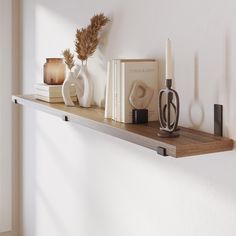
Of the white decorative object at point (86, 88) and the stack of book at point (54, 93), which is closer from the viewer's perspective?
the white decorative object at point (86, 88)

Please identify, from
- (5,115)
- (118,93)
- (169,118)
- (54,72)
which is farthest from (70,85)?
(5,115)

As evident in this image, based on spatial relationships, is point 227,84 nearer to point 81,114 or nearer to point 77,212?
point 81,114

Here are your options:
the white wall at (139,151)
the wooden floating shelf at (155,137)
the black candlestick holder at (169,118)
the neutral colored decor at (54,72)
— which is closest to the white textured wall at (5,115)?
the white wall at (139,151)

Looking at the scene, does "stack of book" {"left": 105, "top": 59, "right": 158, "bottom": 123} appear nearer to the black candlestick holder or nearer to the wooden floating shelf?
the wooden floating shelf

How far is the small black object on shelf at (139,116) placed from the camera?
1.39 m

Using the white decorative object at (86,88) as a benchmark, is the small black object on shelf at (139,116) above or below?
below

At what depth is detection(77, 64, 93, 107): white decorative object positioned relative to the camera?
1.77 metres

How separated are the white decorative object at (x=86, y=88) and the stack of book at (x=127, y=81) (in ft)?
0.99

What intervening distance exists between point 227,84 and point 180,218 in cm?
48

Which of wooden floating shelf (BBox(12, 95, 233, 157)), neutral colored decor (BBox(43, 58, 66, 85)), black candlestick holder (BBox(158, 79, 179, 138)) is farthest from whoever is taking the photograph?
neutral colored decor (BBox(43, 58, 66, 85))

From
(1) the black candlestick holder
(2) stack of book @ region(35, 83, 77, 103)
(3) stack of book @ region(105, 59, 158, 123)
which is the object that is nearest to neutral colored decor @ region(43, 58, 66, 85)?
(2) stack of book @ region(35, 83, 77, 103)

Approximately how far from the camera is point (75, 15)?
6.67 feet

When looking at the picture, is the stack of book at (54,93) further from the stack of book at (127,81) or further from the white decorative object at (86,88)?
the stack of book at (127,81)

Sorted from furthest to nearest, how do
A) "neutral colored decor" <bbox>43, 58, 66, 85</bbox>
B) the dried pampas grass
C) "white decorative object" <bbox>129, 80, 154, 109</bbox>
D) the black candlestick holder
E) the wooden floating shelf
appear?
"neutral colored decor" <bbox>43, 58, 66, 85</bbox> → the dried pampas grass → "white decorative object" <bbox>129, 80, 154, 109</bbox> → the black candlestick holder → the wooden floating shelf
